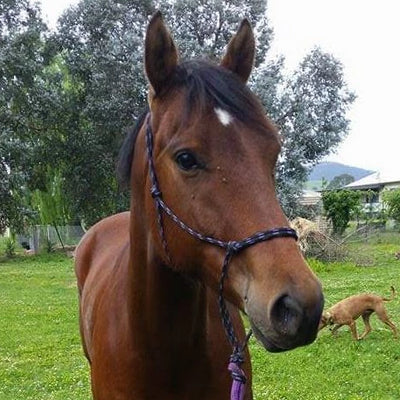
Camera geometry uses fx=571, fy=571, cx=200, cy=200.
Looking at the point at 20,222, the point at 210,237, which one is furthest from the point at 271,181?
the point at 20,222

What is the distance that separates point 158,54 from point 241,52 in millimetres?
367

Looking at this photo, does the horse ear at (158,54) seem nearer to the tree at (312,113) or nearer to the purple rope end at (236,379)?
the purple rope end at (236,379)

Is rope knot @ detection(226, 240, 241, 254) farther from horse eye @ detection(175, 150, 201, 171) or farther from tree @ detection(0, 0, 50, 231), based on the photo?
tree @ detection(0, 0, 50, 231)

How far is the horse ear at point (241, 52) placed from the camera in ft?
7.38

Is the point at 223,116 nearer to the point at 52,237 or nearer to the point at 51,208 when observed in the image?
the point at 52,237

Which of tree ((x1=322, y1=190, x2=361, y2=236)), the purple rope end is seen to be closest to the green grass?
the purple rope end

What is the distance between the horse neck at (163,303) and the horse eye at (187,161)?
0.42 metres

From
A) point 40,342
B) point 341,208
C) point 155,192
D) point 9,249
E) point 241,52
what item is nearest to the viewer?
point 155,192

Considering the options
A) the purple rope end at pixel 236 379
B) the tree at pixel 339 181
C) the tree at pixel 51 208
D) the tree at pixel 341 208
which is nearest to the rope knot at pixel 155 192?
the purple rope end at pixel 236 379

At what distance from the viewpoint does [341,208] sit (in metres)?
22.9

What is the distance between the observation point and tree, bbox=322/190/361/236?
22.9 metres

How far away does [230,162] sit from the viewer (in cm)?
183

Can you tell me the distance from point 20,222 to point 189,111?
19.2 metres

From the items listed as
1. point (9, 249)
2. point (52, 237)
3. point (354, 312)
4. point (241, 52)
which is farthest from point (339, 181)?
point (241, 52)
